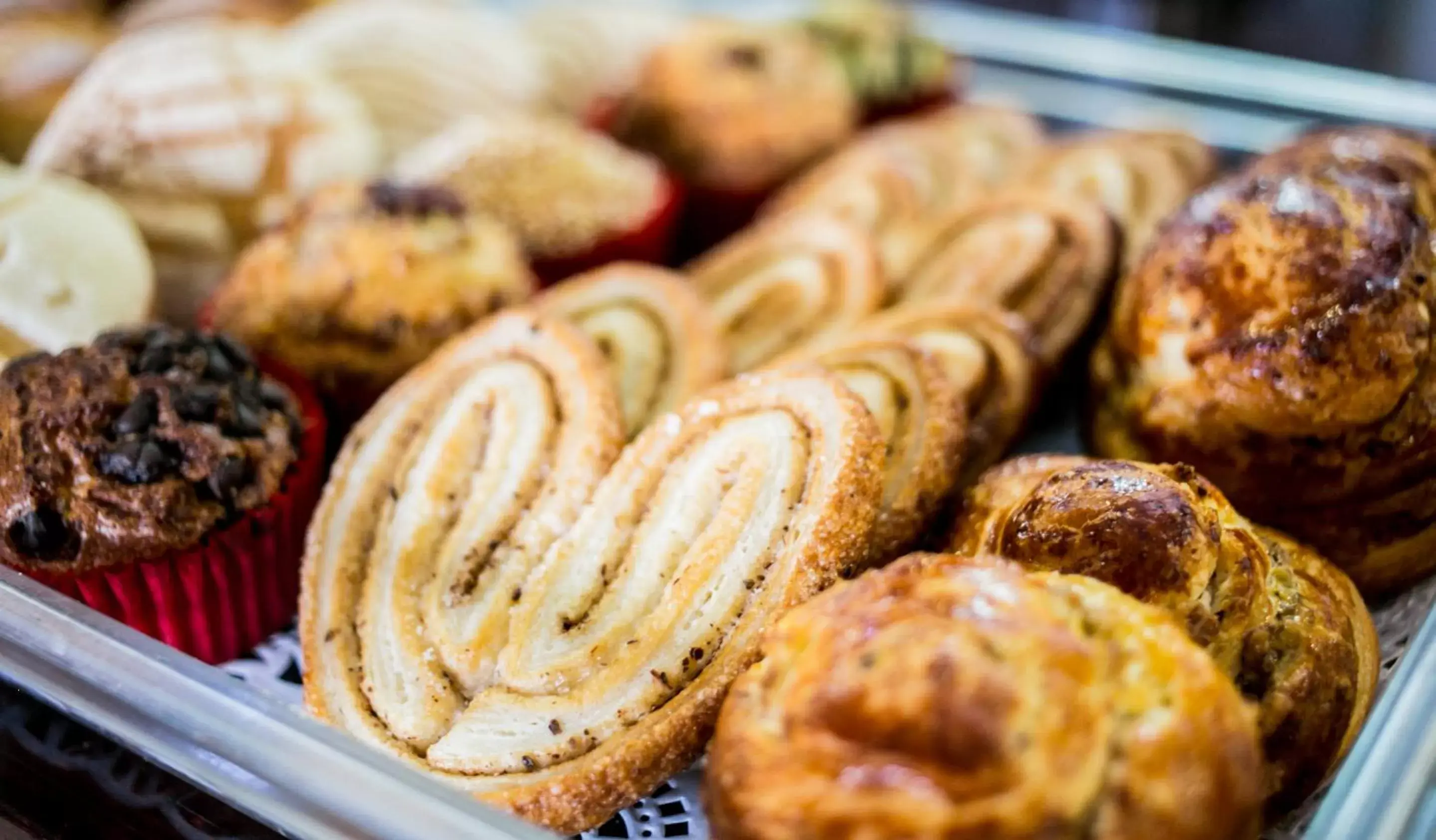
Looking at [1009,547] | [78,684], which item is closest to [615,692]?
[1009,547]

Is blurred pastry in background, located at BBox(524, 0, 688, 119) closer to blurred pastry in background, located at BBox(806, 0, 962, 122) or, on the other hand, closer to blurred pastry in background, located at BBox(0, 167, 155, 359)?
blurred pastry in background, located at BBox(806, 0, 962, 122)

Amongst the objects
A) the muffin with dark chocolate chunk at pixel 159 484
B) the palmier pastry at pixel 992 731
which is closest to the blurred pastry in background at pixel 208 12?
the muffin with dark chocolate chunk at pixel 159 484

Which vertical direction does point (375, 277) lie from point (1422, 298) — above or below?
below

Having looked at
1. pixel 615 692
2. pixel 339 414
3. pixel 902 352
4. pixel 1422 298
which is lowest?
pixel 339 414

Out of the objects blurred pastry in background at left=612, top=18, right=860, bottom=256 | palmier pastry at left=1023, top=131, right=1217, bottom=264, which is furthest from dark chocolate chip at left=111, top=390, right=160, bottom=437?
palmier pastry at left=1023, top=131, right=1217, bottom=264

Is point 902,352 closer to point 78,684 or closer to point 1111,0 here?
point 78,684

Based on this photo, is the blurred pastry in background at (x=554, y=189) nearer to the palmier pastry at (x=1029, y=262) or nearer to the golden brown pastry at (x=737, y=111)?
the golden brown pastry at (x=737, y=111)
